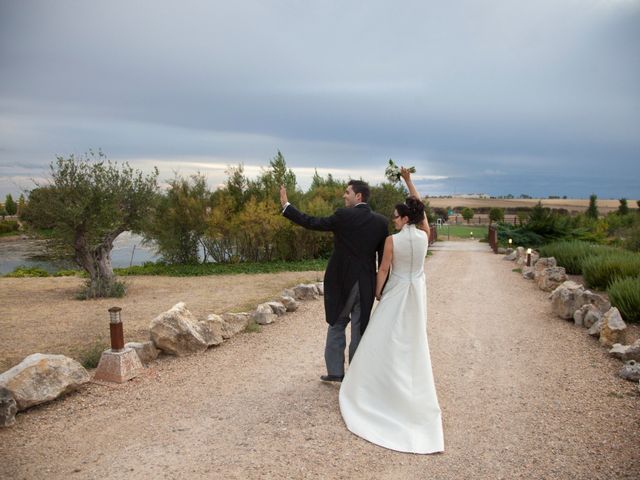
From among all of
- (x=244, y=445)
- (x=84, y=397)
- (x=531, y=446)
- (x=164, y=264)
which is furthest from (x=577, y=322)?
(x=164, y=264)

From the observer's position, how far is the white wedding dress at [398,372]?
4422 mm

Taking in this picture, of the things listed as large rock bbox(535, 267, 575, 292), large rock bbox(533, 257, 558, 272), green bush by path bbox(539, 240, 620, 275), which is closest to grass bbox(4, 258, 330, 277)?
large rock bbox(533, 257, 558, 272)

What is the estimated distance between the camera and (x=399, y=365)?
4.68 metres

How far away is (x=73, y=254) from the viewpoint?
13547 millimetres

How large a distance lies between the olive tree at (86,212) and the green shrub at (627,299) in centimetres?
1115

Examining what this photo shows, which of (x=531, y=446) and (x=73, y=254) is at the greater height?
(x=73, y=254)

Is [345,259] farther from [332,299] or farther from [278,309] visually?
[278,309]

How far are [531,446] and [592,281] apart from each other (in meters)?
9.33

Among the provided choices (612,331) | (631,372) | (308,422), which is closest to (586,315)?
(612,331)

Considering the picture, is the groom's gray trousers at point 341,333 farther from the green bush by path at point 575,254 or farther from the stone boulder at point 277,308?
the green bush by path at point 575,254

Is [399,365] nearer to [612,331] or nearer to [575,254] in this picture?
[612,331]

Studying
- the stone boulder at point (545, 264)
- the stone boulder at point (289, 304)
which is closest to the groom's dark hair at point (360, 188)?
the stone boulder at point (289, 304)

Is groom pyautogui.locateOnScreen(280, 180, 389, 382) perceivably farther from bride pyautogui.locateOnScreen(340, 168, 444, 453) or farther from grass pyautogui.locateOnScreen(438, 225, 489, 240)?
grass pyautogui.locateOnScreen(438, 225, 489, 240)

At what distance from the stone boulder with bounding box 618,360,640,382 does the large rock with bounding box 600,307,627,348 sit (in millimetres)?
1250
